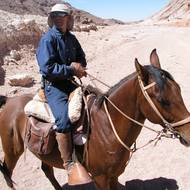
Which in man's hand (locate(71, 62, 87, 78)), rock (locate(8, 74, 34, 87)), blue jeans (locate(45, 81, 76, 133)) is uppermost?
man's hand (locate(71, 62, 87, 78))

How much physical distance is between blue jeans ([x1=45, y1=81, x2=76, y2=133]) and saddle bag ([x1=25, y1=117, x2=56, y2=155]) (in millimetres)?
275

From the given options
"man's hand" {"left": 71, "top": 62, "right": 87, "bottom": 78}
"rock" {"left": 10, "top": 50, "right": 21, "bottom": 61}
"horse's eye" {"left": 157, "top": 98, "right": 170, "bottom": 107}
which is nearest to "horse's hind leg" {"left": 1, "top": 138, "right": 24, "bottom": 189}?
"man's hand" {"left": 71, "top": 62, "right": 87, "bottom": 78}

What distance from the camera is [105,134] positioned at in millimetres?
5109

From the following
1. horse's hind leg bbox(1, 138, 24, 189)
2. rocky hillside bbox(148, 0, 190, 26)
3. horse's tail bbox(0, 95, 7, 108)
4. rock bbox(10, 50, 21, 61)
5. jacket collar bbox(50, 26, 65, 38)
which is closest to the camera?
jacket collar bbox(50, 26, 65, 38)

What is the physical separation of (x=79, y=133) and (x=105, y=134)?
1.11ft

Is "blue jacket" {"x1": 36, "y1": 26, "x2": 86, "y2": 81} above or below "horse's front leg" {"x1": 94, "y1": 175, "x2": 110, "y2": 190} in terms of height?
above

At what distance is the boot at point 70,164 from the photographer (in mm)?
5209

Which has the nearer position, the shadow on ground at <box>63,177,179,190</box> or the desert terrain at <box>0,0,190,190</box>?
the shadow on ground at <box>63,177,179,190</box>

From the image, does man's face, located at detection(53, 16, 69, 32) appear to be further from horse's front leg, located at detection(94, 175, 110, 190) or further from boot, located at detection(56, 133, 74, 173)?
horse's front leg, located at detection(94, 175, 110, 190)

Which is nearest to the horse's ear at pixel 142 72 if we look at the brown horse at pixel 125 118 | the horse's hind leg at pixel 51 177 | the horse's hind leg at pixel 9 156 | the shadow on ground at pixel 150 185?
the brown horse at pixel 125 118

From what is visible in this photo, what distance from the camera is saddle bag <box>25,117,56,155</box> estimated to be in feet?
18.0

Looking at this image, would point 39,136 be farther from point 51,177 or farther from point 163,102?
point 163,102

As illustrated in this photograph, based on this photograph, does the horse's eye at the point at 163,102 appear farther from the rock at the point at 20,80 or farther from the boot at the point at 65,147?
the rock at the point at 20,80

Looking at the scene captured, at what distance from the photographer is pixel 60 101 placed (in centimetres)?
531
